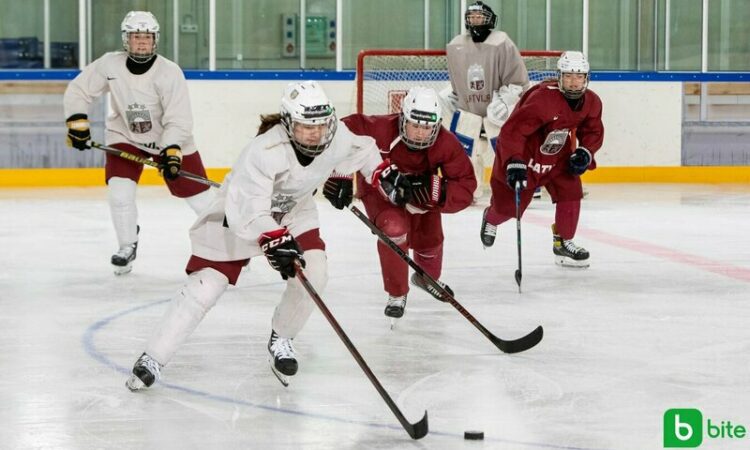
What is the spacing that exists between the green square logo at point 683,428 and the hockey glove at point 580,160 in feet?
8.23

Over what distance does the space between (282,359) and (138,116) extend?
233cm

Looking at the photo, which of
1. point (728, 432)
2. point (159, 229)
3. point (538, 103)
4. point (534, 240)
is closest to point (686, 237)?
point (534, 240)

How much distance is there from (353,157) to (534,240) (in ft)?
10.3

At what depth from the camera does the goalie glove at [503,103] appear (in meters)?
7.76

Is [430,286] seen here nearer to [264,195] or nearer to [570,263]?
[264,195]

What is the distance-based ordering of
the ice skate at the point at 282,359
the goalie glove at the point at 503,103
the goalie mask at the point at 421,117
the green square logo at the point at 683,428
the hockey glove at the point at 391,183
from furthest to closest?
the goalie glove at the point at 503,103 → the goalie mask at the point at 421,117 → the hockey glove at the point at 391,183 → the ice skate at the point at 282,359 → the green square logo at the point at 683,428

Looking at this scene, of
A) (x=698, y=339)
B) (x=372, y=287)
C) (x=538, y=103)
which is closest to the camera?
(x=698, y=339)

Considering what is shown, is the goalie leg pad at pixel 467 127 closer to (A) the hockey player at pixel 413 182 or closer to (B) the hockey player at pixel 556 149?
(B) the hockey player at pixel 556 149

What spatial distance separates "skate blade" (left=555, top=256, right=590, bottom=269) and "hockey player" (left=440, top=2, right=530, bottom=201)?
2.11 m

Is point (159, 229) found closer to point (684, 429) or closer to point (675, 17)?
point (684, 429)

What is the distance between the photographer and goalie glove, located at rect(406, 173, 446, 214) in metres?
4.24

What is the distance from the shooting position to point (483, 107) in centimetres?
796

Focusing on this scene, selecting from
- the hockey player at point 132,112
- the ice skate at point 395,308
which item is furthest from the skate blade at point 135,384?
the hockey player at point 132,112
